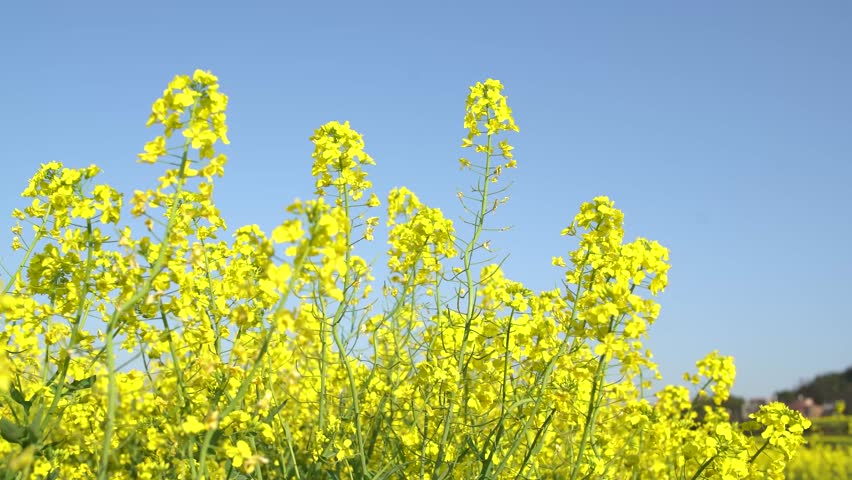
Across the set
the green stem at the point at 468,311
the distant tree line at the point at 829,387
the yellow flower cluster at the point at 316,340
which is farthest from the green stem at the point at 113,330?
the distant tree line at the point at 829,387

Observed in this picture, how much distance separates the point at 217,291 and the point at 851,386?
27670 millimetres

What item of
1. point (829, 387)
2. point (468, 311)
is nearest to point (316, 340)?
point (468, 311)

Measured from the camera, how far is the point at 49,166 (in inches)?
140

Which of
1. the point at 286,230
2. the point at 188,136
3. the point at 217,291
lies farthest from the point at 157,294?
the point at 217,291

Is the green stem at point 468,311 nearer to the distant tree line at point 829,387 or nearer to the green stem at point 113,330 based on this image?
the green stem at point 113,330

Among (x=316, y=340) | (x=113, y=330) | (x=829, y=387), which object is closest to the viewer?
(x=113, y=330)

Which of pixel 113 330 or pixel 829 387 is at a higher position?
pixel 829 387

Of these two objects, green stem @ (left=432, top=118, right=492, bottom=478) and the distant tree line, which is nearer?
green stem @ (left=432, top=118, right=492, bottom=478)

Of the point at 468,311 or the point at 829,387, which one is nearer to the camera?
the point at 468,311

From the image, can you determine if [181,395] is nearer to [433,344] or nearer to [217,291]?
[217,291]

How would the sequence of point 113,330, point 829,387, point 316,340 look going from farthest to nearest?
point 829,387
point 316,340
point 113,330

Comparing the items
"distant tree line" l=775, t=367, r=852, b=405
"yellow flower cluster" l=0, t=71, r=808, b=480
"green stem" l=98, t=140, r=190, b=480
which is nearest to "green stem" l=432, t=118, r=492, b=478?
"yellow flower cluster" l=0, t=71, r=808, b=480

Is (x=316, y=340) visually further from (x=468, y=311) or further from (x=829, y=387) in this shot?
(x=829, y=387)

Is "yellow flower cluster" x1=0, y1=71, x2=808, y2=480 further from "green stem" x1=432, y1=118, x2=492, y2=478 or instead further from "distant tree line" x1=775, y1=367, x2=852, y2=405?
"distant tree line" x1=775, y1=367, x2=852, y2=405
